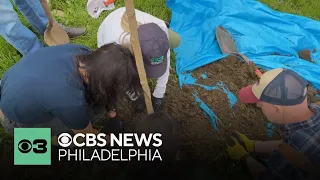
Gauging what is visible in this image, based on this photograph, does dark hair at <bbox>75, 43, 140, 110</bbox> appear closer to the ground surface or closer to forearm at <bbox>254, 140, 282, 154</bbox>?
the ground surface

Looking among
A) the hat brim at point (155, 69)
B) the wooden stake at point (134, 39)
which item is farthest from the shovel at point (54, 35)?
the wooden stake at point (134, 39)

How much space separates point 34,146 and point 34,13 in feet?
3.99

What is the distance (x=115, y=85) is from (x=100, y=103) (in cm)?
24

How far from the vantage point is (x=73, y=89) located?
68.2 inches

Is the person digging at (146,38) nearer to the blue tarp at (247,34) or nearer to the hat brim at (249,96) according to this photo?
the hat brim at (249,96)

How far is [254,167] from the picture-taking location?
2.34 metres

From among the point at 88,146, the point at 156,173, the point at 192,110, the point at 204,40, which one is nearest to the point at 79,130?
the point at 88,146

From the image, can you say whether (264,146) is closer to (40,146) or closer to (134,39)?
(134,39)

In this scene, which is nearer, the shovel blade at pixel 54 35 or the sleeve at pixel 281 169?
the sleeve at pixel 281 169

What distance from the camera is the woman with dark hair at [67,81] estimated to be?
5.62 ft

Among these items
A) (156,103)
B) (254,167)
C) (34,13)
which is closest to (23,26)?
(34,13)

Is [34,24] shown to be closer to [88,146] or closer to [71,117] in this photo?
[88,146]

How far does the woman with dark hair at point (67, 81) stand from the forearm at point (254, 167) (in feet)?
3.44

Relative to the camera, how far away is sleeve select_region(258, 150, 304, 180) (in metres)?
2.03
